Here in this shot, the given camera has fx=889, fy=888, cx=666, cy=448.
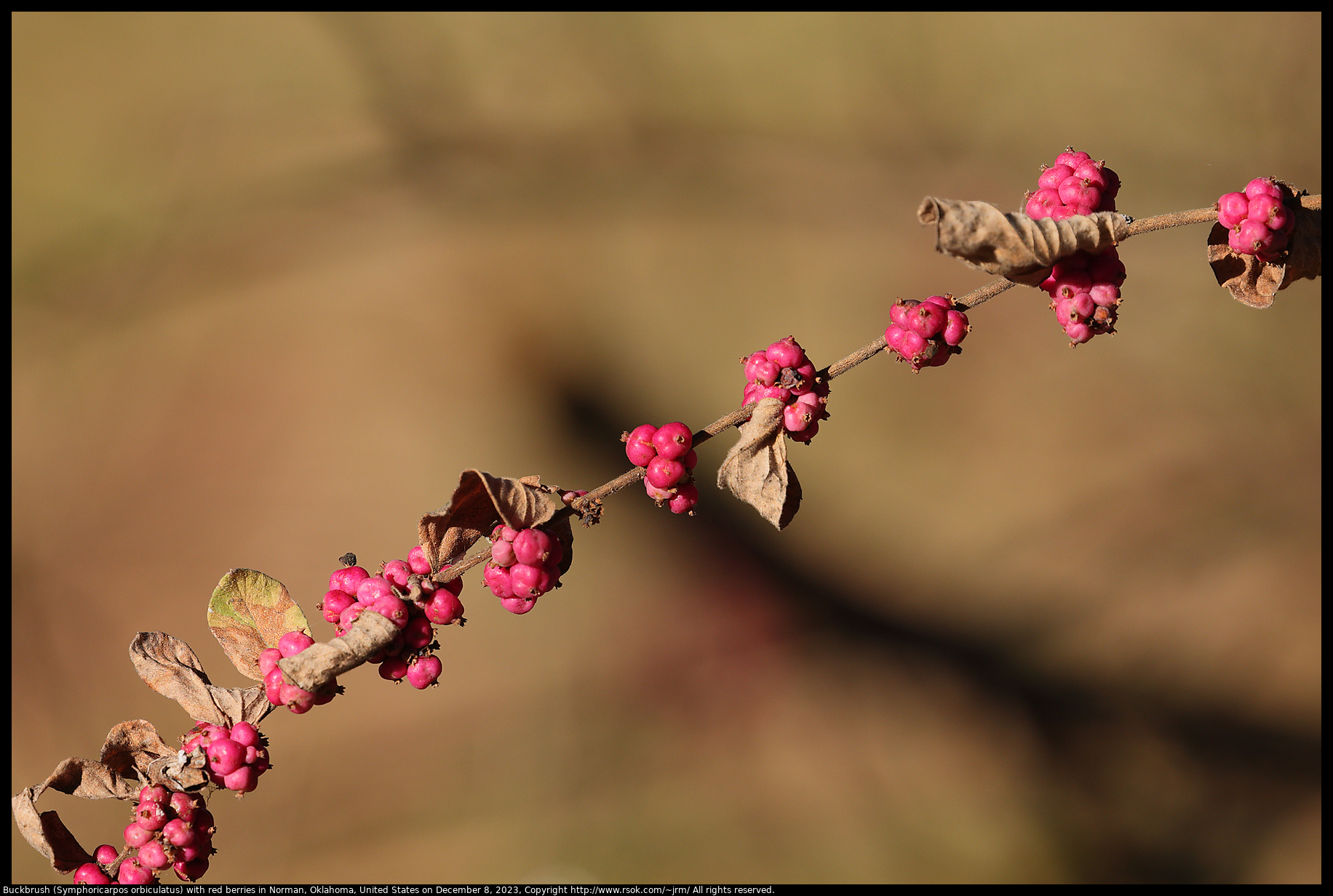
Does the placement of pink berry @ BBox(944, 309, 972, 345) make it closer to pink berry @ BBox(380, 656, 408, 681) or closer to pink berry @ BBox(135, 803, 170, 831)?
pink berry @ BBox(380, 656, 408, 681)

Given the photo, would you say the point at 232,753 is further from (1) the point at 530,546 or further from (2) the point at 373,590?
(1) the point at 530,546

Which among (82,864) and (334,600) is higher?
(334,600)

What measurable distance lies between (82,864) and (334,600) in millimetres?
409

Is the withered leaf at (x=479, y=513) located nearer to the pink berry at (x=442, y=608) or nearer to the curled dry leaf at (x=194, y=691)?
the pink berry at (x=442, y=608)

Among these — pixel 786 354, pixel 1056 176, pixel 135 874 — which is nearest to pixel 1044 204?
pixel 1056 176

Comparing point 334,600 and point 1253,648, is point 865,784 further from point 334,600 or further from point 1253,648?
point 334,600

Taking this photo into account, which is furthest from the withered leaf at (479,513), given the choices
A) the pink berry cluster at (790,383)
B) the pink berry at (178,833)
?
the pink berry at (178,833)

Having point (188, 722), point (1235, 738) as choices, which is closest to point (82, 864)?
point (188, 722)

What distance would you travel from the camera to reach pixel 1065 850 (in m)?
1.99

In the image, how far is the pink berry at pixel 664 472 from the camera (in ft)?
2.68

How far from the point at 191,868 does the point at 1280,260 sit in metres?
1.21

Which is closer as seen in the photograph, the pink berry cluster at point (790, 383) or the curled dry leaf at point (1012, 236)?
the curled dry leaf at point (1012, 236)

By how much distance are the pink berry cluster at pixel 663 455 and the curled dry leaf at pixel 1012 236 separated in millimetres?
280

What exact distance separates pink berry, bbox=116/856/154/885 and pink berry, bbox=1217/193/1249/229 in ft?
3.92
